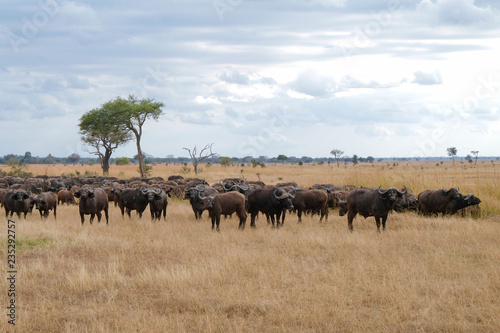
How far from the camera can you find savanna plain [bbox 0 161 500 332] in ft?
24.4

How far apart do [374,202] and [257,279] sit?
671cm

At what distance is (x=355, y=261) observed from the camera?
36.2 feet

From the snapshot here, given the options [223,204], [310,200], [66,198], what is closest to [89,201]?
[223,204]

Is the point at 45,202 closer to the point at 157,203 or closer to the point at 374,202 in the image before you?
the point at 157,203

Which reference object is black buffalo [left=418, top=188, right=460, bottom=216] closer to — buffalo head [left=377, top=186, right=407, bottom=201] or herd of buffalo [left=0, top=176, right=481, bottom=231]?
herd of buffalo [left=0, top=176, right=481, bottom=231]

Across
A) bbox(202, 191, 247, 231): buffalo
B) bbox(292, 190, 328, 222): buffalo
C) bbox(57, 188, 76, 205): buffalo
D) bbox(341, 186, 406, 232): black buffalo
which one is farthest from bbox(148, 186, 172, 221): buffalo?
bbox(57, 188, 76, 205): buffalo

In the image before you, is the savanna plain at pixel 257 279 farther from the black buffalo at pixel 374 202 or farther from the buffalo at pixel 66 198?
the buffalo at pixel 66 198

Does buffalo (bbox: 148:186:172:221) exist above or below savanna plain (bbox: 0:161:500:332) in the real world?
above

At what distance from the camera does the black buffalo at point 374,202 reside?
14891 mm

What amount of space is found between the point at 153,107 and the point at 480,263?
45.4 metres

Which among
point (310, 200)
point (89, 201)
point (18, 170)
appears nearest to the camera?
point (89, 201)

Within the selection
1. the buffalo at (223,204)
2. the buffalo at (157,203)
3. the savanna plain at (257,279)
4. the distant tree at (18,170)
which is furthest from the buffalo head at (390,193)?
the distant tree at (18,170)

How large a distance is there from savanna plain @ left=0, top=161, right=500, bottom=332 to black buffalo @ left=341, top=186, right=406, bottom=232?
0.60 metres

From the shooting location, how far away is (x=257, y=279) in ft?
31.4
